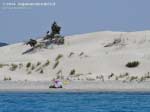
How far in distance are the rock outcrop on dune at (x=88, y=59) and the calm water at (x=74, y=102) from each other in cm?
1145

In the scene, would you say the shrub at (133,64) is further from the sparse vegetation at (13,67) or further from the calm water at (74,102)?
the calm water at (74,102)

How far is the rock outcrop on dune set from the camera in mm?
66913

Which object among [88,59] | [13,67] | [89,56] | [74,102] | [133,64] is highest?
[89,56]

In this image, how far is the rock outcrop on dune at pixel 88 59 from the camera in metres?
66.9

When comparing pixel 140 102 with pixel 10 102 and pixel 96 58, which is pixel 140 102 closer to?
pixel 10 102

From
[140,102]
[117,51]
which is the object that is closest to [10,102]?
[140,102]

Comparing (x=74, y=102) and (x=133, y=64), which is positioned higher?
(x=133, y=64)

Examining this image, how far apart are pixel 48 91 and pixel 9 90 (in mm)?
3551

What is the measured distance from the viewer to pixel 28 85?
59.4m

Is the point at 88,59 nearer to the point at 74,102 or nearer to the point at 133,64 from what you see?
the point at 133,64

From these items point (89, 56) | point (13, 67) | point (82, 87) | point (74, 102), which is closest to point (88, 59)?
point (89, 56)

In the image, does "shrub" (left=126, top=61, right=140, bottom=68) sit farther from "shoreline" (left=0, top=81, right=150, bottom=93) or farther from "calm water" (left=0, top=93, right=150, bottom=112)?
"calm water" (left=0, top=93, right=150, bottom=112)

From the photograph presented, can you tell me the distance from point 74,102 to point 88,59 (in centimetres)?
2720

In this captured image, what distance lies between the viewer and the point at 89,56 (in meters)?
74.9
